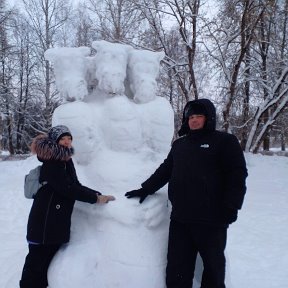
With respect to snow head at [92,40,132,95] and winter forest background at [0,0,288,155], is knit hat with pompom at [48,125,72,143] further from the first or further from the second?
winter forest background at [0,0,288,155]

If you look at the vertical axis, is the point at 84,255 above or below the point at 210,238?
below

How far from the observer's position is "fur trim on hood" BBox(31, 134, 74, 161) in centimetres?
226

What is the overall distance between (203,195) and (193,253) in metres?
0.40

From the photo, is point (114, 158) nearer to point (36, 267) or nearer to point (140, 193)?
point (140, 193)

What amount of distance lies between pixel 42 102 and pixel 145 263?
16480 millimetres

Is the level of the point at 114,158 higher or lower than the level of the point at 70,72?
lower

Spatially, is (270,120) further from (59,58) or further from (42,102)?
(42,102)

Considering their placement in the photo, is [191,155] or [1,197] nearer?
[191,155]

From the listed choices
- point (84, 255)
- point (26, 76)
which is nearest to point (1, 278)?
point (84, 255)

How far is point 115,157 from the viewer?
2.56m

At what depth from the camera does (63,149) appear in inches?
89.8

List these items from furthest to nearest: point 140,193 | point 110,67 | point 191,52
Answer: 1. point 191,52
2. point 110,67
3. point 140,193

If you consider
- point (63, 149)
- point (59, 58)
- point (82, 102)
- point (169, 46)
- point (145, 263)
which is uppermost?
point (169, 46)

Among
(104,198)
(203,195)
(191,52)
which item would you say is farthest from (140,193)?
(191,52)
